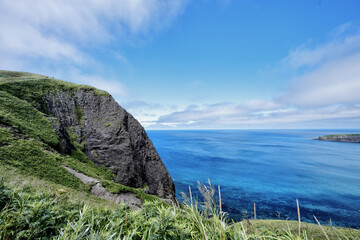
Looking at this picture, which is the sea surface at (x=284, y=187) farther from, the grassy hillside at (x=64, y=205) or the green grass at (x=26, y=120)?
the green grass at (x=26, y=120)

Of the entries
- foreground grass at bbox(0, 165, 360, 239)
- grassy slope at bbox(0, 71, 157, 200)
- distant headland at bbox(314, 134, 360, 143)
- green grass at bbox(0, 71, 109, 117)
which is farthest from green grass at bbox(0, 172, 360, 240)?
distant headland at bbox(314, 134, 360, 143)

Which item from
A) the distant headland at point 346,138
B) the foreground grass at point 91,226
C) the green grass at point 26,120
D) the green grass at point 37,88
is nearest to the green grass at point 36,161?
the green grass at point 26,120

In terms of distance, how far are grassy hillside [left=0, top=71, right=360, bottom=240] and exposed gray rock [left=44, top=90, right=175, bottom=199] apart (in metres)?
0.96

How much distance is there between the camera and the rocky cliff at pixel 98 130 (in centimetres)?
1619

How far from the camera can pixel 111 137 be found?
17422mm

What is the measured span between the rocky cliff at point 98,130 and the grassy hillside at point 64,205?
31 centimetres

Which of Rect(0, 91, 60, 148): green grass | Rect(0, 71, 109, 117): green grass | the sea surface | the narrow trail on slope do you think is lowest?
the sea surface

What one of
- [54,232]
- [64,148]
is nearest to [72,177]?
[64,148]

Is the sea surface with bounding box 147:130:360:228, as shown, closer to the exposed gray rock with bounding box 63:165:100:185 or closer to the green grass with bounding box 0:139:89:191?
the exposed gray rock with bounding box 63:165:100:185

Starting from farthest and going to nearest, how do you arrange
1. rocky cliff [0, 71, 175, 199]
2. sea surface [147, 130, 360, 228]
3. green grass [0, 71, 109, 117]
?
sea surface [147, 130, 360, 228], rocky cliff [0, 71, 175, 199], green grass [0, 71, 109, 117]

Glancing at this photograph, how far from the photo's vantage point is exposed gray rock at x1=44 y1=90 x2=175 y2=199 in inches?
655

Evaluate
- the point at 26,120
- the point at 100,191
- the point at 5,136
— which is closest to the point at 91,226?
the point at 100,191

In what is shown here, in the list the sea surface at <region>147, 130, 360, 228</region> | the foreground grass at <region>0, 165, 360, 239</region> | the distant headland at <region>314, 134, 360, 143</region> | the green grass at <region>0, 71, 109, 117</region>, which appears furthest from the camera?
the distant headland at <region>314, 134, 360, 143</region>

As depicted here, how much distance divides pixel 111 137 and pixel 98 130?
2.01 metres
